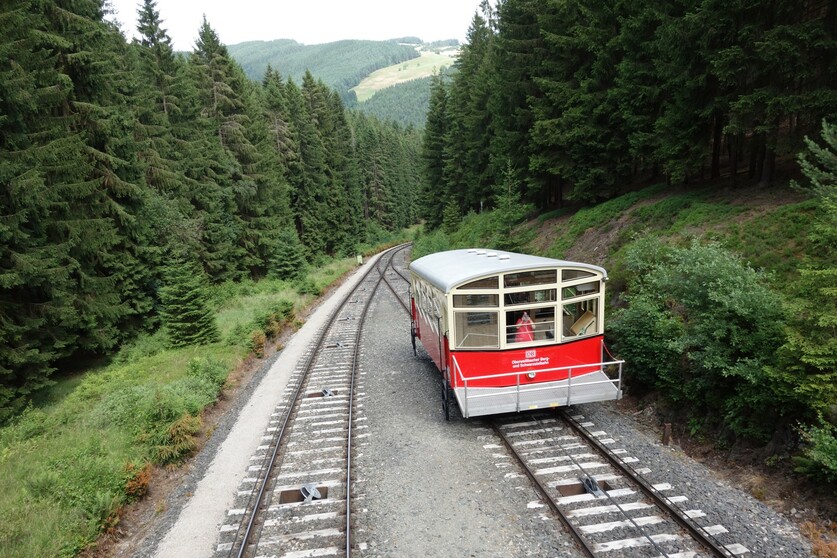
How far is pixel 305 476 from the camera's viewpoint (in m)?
8.38

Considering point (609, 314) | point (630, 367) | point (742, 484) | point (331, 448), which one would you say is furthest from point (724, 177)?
point (331, 448)

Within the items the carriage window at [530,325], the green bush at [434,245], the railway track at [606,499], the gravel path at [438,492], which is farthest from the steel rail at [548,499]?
the green bush at [434,245]

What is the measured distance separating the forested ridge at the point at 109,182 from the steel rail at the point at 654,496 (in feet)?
46.3

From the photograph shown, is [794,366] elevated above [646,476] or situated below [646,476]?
above

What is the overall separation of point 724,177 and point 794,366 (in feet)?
43.5

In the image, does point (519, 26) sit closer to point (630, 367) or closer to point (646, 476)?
point (630, 367)

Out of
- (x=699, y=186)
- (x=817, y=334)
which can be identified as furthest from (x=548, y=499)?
(x=699, y=186)

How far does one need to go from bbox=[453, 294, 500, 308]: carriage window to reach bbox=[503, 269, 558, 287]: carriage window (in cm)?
44

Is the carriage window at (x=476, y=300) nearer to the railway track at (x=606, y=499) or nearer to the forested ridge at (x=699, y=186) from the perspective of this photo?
the railway track at (x=606, y=499)

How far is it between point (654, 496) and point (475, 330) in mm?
4388

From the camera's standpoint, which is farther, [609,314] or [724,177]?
[724,177]

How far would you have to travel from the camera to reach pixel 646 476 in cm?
750

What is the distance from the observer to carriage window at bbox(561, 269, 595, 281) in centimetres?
968

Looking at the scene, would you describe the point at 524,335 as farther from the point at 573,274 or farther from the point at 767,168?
the point at 767,168
